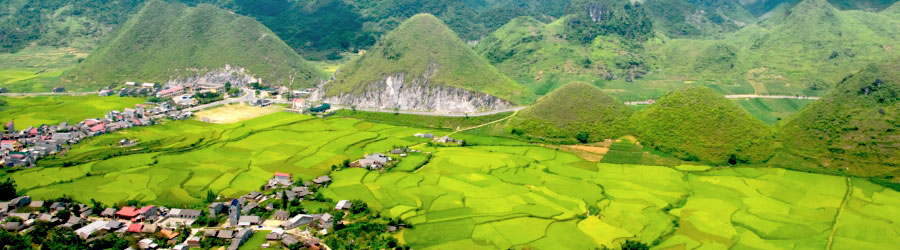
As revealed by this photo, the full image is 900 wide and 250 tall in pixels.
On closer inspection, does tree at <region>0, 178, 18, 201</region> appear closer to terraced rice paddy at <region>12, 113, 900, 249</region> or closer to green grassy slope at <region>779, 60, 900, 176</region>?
terraced rice paddy at <region>12, 113, 900, 249</region>

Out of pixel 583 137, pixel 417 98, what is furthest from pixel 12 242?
pixel 417 98

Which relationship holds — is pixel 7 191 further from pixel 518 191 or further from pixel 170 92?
pixel 170 92

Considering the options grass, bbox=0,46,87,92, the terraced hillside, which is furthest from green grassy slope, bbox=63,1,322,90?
the terraced hillside

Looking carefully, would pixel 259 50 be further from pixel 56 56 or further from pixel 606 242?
pixel 606 242

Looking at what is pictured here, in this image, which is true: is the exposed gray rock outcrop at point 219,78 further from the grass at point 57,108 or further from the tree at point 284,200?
the tree at point 284,200

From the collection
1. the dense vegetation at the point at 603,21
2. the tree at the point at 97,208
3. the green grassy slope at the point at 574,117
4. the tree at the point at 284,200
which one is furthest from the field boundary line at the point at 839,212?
the dense vegetation at the point at 603,21

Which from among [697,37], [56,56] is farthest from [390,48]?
[697,37]
